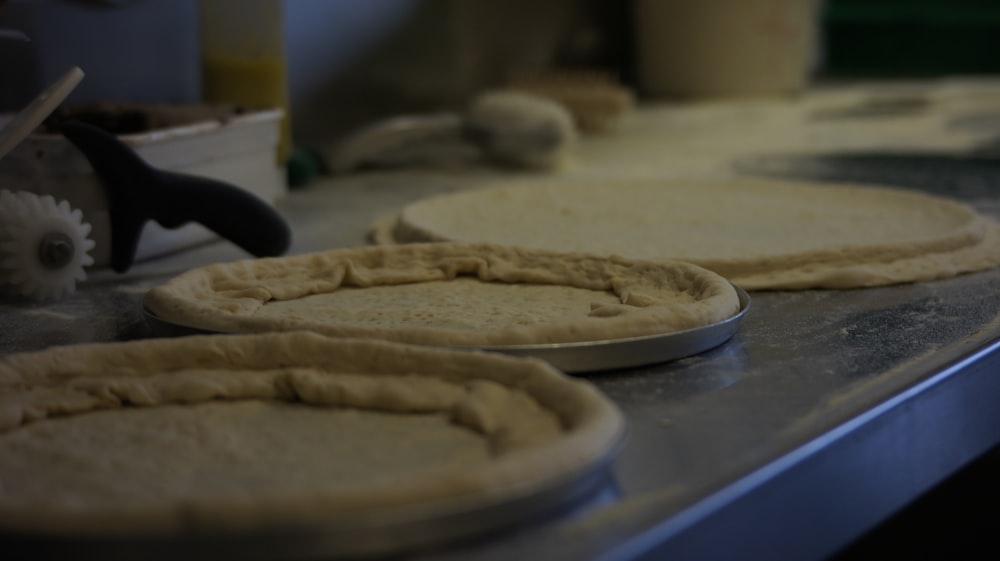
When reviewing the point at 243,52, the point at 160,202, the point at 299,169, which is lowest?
the point at 299,169

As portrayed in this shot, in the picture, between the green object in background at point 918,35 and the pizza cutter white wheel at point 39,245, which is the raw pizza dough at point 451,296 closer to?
the pizza cutter white wheel at point 39,245

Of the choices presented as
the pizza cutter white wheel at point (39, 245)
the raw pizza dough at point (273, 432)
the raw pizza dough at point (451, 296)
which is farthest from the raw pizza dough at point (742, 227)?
the raw pizza dough at point (273, 432)

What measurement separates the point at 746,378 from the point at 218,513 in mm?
510

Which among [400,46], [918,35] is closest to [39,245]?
[400,46]

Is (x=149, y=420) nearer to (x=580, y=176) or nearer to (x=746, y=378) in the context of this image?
(x=746, y=378)

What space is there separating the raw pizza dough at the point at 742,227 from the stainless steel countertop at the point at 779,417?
4 cm

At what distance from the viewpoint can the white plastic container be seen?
1.28 meters

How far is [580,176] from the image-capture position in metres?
2.17

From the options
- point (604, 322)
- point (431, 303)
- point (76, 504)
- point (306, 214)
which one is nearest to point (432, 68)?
point (306, 214)

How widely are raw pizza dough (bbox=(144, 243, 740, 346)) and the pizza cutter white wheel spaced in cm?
17

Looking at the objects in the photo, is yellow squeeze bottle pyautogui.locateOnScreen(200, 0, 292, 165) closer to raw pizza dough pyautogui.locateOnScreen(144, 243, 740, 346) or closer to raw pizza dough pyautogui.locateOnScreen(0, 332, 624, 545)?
raw pizza dough pyautogui.locateOnScreen(144, 243, 740, 346)

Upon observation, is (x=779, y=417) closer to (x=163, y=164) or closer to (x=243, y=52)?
(x=163, y=164)

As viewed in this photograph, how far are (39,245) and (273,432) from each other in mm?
552

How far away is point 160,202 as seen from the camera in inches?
51.4
